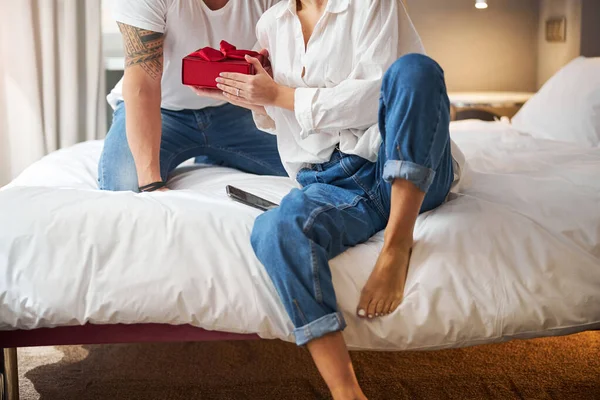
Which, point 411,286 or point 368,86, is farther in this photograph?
point 368,86

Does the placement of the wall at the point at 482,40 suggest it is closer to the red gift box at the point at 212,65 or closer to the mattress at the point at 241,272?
the red gift box at the point at 212,65

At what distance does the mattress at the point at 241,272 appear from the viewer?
137 cm

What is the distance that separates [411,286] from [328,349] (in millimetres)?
202

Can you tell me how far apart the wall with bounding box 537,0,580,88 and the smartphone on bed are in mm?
1966

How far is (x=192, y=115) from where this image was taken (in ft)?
6.81

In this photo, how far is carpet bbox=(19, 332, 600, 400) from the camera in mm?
1690

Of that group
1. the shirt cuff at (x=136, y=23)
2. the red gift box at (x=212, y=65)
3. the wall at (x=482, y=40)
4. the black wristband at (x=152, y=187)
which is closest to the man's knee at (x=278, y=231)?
the red gift box at (x=212, y=65)

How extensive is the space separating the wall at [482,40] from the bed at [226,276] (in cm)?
205

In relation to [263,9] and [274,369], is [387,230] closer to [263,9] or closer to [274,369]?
[274,369]

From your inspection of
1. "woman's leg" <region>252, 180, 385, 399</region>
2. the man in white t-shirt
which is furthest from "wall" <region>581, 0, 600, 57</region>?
"woman's leg" <region>252, 180, 385, 399</region>

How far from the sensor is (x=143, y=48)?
1913mm

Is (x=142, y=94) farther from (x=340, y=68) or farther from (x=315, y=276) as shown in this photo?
(x=315, y=276)

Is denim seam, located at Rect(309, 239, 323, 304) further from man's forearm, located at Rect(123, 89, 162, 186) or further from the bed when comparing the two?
man's forearm, located at Rect(123, 89, 162, 186)

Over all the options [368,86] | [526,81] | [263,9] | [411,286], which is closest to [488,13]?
[526,81]
